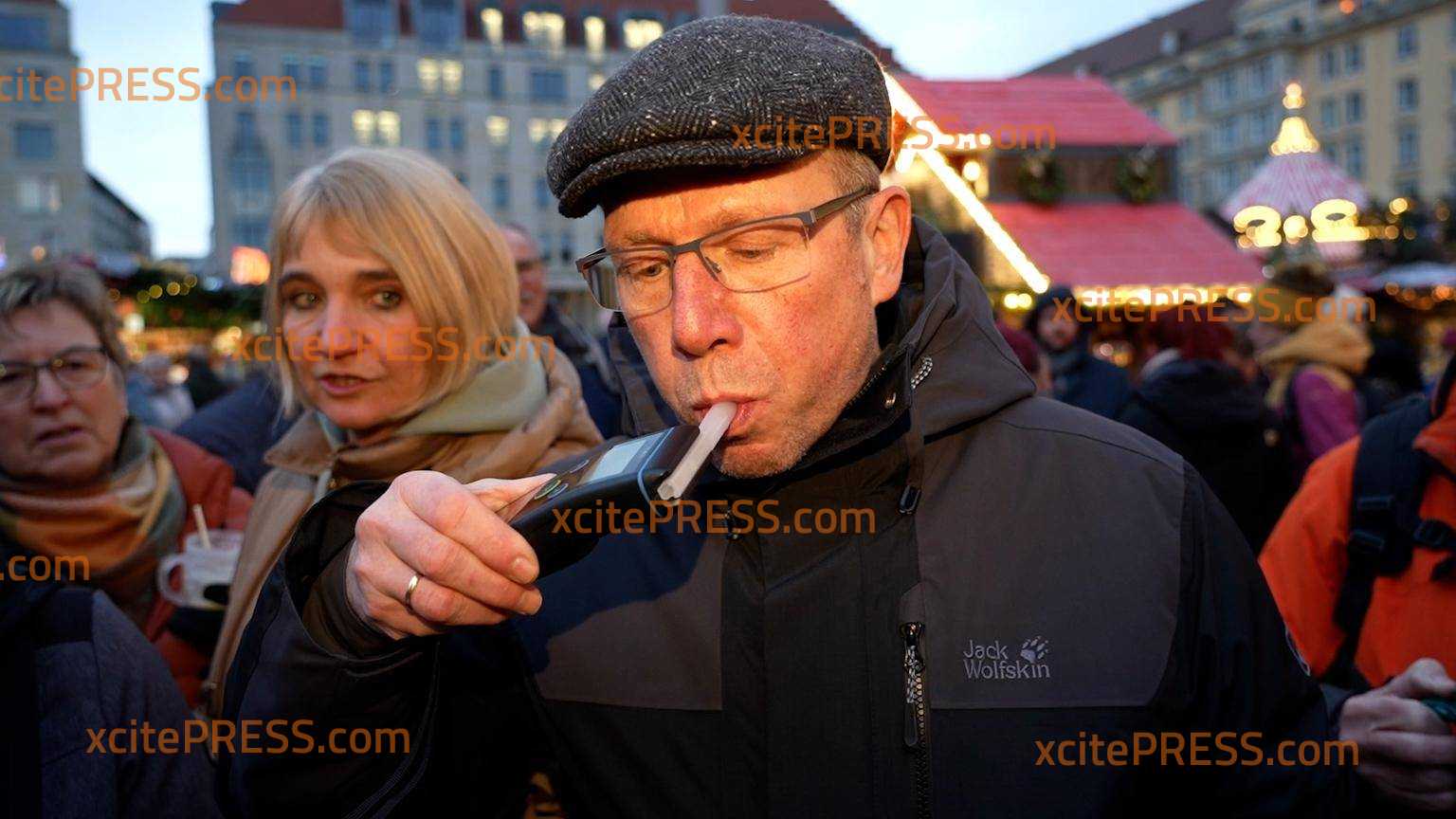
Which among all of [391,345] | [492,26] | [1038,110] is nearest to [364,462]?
[391,345]

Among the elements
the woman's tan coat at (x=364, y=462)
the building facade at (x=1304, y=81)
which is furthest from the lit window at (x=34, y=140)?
the building facade at (x=1304, y=81)

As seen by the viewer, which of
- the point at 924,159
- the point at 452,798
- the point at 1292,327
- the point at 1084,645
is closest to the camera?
the point at 1084,645

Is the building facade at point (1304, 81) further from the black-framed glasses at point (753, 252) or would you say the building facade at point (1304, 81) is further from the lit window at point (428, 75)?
the black-framed glasses at point (753, 252)

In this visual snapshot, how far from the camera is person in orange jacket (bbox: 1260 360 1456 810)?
1.81 m

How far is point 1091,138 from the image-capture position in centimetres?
1606

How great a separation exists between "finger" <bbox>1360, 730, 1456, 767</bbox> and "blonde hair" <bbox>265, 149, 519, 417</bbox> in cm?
195

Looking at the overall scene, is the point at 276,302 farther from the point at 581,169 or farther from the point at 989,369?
the point at 989,369

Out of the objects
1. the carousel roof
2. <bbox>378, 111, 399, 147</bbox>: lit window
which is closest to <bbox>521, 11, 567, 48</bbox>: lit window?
<bbox>378, 111, 399, 147</bbox>: lit window

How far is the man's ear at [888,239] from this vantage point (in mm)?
1679

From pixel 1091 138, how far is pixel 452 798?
54.0ft

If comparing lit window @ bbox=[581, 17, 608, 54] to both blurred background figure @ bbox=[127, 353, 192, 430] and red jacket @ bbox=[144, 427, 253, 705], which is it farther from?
red jacket @ bbox=[144, 427, 253, 705]

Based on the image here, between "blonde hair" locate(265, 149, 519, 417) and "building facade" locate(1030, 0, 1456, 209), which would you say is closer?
"blonde hair" locate(265, 149, 519, 417)

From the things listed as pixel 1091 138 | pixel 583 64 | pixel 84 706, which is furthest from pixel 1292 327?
pixel 583 64

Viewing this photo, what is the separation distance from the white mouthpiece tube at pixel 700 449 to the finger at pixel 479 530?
18 cm
